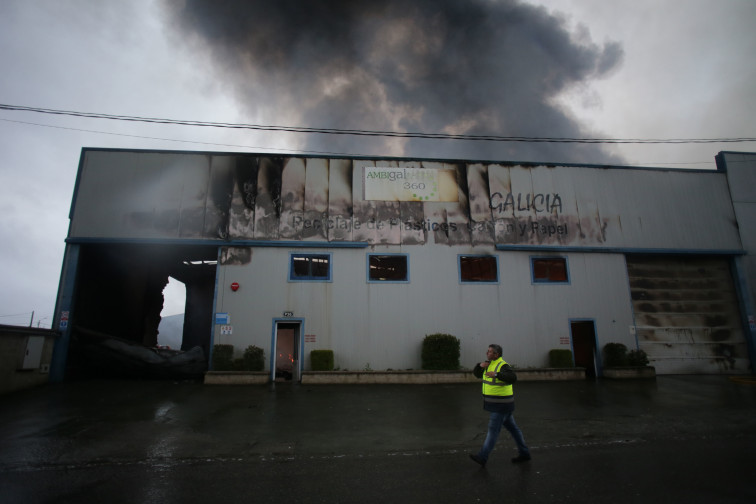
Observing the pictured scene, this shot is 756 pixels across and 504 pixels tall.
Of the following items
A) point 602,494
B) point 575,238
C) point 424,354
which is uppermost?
point 575,238

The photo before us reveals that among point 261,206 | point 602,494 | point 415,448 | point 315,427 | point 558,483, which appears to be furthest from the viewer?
point 261,206

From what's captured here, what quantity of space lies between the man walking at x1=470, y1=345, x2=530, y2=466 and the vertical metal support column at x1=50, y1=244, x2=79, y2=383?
52.1ft

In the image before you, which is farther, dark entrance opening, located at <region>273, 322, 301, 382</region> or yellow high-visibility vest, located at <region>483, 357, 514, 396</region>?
dark entrance opening, located at <region>273, 322, 301, 382</region>

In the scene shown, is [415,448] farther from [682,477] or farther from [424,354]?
[424,354]

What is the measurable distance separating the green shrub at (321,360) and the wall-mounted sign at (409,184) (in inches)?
271

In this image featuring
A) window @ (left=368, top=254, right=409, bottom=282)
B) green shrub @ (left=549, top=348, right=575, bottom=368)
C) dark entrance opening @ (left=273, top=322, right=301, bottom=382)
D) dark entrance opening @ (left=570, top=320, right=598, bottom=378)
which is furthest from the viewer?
dark entrance opening @ (left=570, top=320, right=598, bottom=378)

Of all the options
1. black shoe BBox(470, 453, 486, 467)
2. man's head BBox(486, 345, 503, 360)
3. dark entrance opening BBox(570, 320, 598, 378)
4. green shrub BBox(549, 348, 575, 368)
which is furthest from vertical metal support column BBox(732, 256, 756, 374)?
black shoe BBox(470, 453, 486, 467)

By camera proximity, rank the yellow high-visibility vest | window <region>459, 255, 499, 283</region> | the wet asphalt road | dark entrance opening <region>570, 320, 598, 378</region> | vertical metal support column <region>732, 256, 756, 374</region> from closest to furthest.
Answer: the wet asphalt road < the yellow high-visibility vest < window <region>459, 255, 499, 283</region> < dark entrance opening <region>570, 320, 598, 378</region> < vertical metal support column <region>732, 256, 756, 374</region>

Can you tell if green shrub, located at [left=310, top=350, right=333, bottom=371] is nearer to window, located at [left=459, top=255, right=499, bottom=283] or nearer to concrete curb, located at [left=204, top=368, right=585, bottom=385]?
concrete curb, located at [left=204, top=368, right=585, bottom=385]

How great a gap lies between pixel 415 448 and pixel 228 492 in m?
3.29

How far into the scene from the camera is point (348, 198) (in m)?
17.7

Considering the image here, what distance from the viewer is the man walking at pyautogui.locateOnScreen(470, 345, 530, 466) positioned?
6113 millimetres

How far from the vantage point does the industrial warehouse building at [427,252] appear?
53.8 ft

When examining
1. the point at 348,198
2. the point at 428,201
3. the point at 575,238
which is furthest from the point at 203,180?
the point at 575,238
